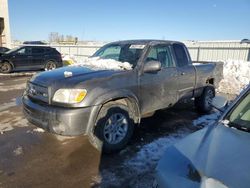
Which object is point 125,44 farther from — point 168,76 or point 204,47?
point 204,47

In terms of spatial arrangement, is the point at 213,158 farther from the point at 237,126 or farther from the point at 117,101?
the point at 117,101

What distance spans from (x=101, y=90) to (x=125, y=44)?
71.0 inches

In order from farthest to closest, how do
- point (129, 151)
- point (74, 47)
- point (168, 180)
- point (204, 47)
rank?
1. point (74, 47)
2. point (204, 47)
3. point (129, 151)
4. point (168, 180)

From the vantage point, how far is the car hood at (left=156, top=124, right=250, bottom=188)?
5.36ft

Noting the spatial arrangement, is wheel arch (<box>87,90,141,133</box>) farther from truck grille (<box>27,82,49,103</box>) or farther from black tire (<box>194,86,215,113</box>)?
black tire (<box>194,86,215,113</box>)

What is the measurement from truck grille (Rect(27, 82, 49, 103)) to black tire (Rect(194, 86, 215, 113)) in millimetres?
4250

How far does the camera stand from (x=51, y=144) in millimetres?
4699

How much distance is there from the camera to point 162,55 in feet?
17.7

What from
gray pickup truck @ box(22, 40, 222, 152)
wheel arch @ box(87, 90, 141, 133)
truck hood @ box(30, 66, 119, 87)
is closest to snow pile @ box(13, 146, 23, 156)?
gray pickup truck @ box(22, 40, 222, 152)

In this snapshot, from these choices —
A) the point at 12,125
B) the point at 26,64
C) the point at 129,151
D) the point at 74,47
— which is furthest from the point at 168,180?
the point at 74,47

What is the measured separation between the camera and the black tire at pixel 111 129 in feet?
13.5

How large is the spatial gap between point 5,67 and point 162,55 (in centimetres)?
1222

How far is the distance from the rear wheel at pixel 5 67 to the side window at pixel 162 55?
39.7 feet

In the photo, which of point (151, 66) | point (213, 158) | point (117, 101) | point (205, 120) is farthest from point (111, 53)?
point (213, 158)
